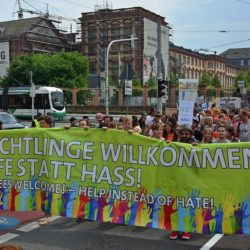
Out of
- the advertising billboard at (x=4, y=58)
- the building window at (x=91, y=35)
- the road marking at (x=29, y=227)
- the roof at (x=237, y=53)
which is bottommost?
the road marking at (x=29, y=227)

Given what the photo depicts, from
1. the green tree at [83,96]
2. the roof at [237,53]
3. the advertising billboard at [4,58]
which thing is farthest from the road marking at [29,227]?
the roof at [237,53]

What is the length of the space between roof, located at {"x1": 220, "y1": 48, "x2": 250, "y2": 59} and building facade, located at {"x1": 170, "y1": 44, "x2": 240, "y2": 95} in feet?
33.5

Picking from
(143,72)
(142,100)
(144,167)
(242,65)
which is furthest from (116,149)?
(242,65)

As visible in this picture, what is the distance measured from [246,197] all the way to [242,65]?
169 meters

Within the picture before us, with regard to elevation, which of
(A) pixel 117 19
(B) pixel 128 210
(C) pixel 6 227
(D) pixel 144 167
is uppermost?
(A) pixel 117 19

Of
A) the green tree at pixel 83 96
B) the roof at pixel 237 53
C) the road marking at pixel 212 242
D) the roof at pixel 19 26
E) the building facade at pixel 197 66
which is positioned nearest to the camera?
the road marking at pixel 212 242

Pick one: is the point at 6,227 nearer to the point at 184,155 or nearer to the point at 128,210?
the point at 128,210

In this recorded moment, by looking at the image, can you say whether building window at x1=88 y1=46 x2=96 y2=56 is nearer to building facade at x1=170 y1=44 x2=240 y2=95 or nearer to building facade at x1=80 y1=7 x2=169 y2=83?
building facade at x1=80 y1=7 x2=169 y2=83

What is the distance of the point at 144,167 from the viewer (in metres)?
6.30

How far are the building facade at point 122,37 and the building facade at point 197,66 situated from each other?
1700 cm

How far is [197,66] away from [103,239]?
133m

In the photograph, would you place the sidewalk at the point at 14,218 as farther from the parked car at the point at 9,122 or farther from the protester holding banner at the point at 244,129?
the parked car at the point at 9,122

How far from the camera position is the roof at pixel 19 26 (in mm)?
95069

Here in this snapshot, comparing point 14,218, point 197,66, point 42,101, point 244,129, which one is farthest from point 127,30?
point 14,218
